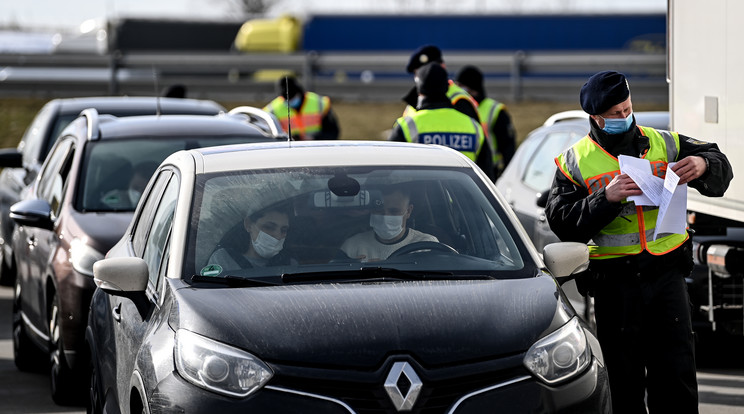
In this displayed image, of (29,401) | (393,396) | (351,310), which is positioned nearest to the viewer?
(393,396)

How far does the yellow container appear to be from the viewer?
34.6 meters

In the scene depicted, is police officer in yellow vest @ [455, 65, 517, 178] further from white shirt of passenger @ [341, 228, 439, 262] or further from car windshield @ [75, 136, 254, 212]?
white shirt of passenger @ [341, 228, 439, 262]

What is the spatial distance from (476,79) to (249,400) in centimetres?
928

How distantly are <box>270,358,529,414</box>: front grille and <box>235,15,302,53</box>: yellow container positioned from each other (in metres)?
30.2

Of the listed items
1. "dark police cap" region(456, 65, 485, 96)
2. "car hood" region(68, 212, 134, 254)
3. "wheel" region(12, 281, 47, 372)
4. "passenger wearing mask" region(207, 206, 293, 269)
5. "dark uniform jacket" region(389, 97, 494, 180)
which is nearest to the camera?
"passenger wearing mask" region(207, 206, 293, 269)

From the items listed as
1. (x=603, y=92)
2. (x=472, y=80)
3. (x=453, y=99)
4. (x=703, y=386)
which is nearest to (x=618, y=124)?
(x=603, y=92)

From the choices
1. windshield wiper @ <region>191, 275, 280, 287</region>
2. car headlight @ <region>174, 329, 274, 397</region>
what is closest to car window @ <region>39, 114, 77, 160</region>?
windshield wiper @ <region>191, 275, 280, 287</region>

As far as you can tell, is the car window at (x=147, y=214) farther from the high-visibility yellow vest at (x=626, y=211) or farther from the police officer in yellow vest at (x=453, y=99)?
the police officer in yellow vest at (x=453, y=99)

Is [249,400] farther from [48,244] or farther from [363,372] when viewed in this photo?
[48,244]

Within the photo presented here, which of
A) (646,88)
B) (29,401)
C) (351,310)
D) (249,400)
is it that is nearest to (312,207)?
(351,310)

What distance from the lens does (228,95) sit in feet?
92.8

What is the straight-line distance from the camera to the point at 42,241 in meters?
8.99

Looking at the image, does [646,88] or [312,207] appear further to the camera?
[646,88]

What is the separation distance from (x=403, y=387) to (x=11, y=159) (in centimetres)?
806
